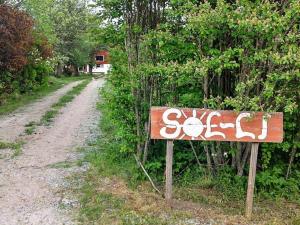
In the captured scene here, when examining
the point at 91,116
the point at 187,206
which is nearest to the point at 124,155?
the point at 187,206

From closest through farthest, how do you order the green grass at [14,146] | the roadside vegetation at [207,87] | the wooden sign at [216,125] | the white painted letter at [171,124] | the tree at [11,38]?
the roadside vegetation at [207,87] < the wooden sign at [216,125] < the white painted letter at [171,124] < the green grass at [14,146] < the tree at [11,38]

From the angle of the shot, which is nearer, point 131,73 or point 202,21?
point 202,21

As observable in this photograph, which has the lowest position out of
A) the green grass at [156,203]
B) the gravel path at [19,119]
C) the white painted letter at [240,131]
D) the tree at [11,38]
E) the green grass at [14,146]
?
the gravel path at [19,119]

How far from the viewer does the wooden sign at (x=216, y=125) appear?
182 inches

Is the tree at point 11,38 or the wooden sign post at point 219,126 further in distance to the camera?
the tree at point 11,38

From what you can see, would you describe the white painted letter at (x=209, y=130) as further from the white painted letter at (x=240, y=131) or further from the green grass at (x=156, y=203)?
the green grass at (x=156, y=203)

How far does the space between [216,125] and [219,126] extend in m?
0.04

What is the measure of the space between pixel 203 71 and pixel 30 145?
5014 mm

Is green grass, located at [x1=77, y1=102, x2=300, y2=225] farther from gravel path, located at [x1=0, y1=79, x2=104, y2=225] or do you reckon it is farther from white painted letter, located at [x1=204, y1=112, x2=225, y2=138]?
white painted letter, located at [x1=204, y1=112, x2=225, y2=138]

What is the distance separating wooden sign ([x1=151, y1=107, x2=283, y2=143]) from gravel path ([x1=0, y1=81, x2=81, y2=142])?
5183 mm

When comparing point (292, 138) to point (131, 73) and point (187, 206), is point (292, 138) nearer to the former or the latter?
point (187, 206)

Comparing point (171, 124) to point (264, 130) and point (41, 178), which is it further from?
point (41, 178)

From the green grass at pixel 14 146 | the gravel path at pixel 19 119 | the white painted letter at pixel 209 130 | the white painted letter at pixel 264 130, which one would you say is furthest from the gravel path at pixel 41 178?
the white painted letter at pixel 264 130

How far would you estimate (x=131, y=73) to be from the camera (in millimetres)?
5664
